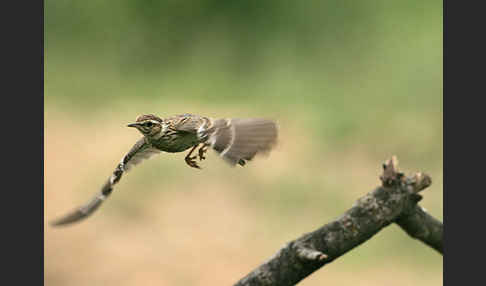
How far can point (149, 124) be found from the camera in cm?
230

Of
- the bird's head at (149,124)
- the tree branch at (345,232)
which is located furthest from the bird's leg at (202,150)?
the tree branch at (345,232)

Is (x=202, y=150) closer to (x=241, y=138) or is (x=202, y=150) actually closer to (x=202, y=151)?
(x=202, y=151)

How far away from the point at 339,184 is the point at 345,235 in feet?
12.7

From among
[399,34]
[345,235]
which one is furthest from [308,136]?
[345,235]

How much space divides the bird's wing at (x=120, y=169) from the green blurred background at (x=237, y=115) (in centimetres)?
265

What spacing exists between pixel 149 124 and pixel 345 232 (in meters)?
1.23

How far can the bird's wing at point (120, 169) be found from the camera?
253cm

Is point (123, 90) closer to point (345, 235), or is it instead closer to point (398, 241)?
point (398, 241)

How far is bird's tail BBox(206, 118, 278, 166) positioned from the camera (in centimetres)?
220

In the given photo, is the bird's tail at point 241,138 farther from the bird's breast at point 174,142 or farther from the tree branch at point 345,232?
the tree branch at point 345,232

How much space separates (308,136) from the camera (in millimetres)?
7512

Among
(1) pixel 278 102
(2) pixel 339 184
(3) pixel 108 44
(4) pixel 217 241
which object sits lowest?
(4) pixel 217 241

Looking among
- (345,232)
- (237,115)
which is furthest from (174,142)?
(237,115)

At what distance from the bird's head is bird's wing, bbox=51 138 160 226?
0.15m
